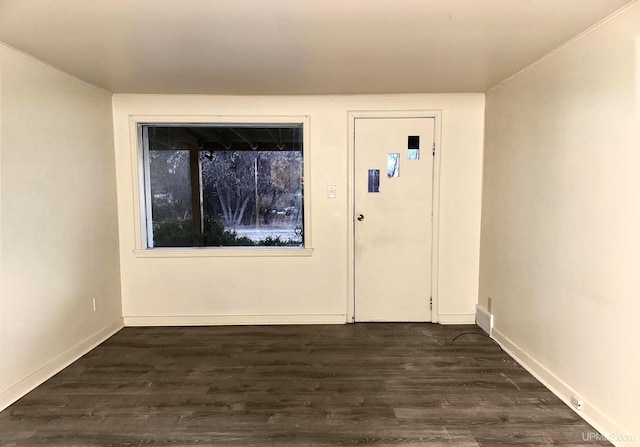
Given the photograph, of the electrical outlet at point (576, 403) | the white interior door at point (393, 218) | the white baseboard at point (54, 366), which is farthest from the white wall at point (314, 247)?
the electrical outlet at point (576, 403)

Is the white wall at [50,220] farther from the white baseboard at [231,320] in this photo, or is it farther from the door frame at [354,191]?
the door frame at [354,191]

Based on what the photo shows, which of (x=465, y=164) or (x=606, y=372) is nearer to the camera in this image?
(x=606, y=372)

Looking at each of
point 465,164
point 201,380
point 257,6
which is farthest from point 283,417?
point 465,164

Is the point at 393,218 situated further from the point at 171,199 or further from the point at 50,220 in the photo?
the point at 50,220

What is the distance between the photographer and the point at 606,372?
6.20ft

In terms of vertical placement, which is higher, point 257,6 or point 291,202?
point 257,6

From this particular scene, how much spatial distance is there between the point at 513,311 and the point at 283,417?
6.41ft

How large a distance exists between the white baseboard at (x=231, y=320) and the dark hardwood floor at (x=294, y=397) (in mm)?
320

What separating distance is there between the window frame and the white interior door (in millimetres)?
486

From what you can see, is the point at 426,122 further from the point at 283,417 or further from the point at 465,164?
the point at 283,417

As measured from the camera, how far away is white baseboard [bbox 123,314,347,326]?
3492 mm

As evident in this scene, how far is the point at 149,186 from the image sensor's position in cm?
354

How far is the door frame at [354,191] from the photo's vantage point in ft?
11.0

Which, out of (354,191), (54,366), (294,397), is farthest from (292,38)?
(54,366)
